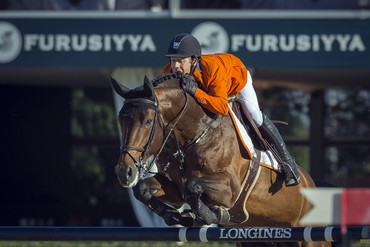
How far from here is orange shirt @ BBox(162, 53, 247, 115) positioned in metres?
4.96

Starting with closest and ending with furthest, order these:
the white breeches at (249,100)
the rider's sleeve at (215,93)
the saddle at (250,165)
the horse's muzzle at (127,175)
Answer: the horse's muzzle at (127,175)
the rider's sleeve at (215,93)
the saddle at (250,165)
the white breeches at (249,100)

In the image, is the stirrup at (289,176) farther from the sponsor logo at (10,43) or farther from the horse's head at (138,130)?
the sponsor logo at (10,43)

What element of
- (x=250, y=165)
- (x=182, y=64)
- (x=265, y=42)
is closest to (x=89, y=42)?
(x=265, y=42)

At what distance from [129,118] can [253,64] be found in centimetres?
455

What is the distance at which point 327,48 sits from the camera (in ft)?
29.7

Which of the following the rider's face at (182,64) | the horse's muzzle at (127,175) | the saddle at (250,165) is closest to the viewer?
the horse's muzzle at (127,175)

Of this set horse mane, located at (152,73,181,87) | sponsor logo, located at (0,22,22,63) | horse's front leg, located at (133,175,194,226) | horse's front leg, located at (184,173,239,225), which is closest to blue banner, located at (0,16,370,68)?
sponsor logo, located at (0,22,22,63)

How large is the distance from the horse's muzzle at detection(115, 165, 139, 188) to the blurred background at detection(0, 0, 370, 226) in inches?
184

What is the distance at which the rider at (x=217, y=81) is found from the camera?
4977mm

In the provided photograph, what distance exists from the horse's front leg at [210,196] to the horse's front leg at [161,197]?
19 cm

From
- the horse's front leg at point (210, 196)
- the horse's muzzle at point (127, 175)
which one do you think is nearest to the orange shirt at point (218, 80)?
the horse's front leg at point (210, 196)

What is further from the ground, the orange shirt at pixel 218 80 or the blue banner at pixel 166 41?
the blue banner at pixel 166 41

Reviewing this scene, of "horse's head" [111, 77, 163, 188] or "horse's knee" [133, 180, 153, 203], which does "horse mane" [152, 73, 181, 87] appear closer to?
"horse's head" [111, 77, 163, 188]

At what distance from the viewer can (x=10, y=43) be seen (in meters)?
9.25
